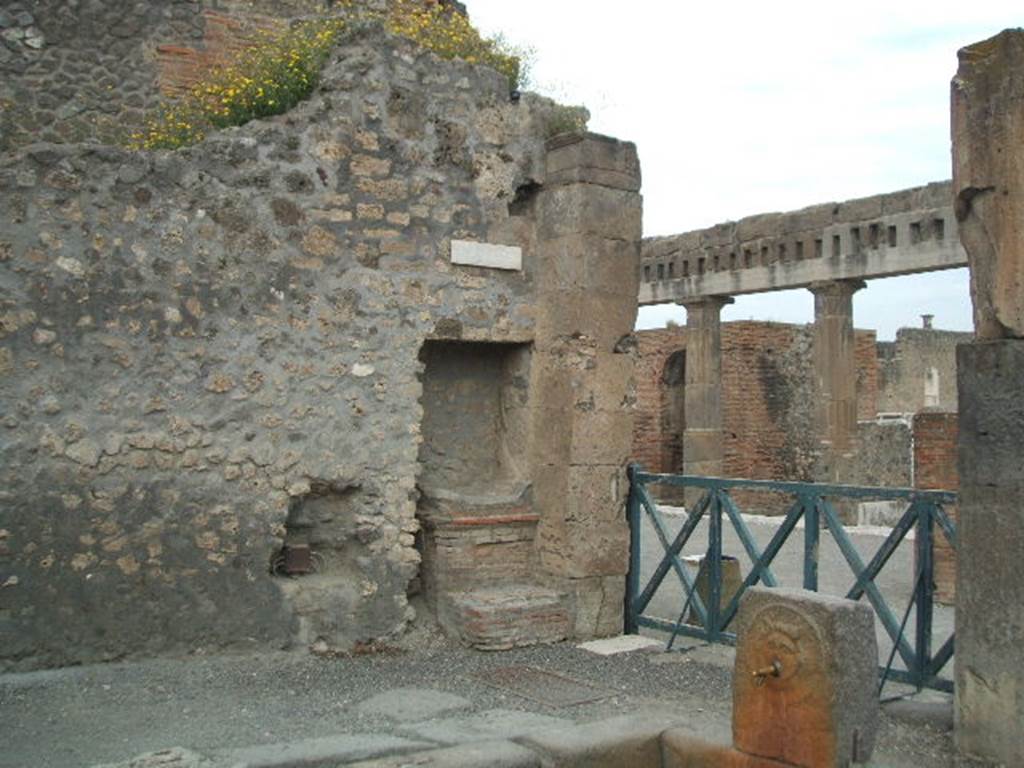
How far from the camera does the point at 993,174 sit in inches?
190

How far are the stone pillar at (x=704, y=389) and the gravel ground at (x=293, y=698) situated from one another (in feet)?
36.1

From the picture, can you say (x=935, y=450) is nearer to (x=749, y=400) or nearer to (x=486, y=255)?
(x=486, y=255)

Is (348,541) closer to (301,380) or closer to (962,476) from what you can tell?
(301,380)

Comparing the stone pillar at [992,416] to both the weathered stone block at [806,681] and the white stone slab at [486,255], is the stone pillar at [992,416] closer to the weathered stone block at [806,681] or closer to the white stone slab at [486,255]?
the weathered stone block at [806,681]

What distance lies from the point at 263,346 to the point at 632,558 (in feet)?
9.51

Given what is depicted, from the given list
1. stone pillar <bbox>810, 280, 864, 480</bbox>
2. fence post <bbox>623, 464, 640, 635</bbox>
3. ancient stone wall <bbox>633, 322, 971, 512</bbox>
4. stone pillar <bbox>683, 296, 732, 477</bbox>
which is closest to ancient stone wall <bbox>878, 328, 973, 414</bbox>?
ancient stone wall <bbox>633, 322, 971, 512</bbox>

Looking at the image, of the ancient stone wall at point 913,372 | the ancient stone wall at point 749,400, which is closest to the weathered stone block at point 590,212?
the ancient stone wall at point 749,400

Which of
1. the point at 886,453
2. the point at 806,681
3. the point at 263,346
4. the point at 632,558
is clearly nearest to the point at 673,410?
the point at 886,453

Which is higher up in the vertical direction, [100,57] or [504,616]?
[100,57]

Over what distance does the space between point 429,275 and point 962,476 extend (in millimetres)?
3519

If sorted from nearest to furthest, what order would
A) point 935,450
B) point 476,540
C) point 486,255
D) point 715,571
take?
point 715,571 → point 476,540 → point 486,255 → point 935,450

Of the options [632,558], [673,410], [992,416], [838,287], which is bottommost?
[632,558]

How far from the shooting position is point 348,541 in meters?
6.80

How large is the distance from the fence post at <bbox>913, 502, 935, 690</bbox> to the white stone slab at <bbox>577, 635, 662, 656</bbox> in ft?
6.22
